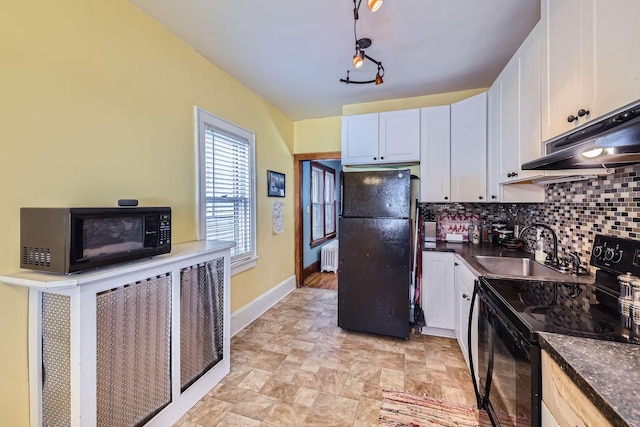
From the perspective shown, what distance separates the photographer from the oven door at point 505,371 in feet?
3.06

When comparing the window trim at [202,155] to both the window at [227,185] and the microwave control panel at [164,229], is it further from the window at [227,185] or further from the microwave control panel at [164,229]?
the microwave control panel at [164,229]

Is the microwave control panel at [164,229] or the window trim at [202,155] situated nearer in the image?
the microwave control panel at [164,229]

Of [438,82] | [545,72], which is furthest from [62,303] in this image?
[438,82]

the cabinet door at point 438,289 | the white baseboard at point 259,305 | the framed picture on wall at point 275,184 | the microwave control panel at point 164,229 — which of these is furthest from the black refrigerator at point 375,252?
the microwave control panel at point 164,229

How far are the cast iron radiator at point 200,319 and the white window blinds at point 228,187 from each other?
61cm

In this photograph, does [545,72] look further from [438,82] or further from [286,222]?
[286,222]

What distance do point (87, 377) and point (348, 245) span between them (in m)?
2.05

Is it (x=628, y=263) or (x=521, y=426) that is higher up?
(x=628, y=263)

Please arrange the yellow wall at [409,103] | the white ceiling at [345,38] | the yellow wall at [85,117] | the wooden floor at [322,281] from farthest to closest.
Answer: the wooden floor at [322,281] → the yellow wall at [409,103] → the white ceiling at [345,38] → the yellow wall at [85,117]

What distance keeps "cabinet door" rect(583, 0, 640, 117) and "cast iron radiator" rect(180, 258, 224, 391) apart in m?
2.16

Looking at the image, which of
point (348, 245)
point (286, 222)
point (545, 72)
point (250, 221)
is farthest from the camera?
point (286, 222)

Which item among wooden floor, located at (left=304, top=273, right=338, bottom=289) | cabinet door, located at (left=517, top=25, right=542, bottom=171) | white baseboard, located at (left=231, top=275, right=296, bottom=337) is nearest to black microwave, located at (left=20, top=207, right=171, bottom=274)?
white baseboard, located at (left=231, top=275, right=296, bottom=337)

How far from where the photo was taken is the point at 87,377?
1.19 metres

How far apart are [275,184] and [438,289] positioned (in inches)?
89.3
